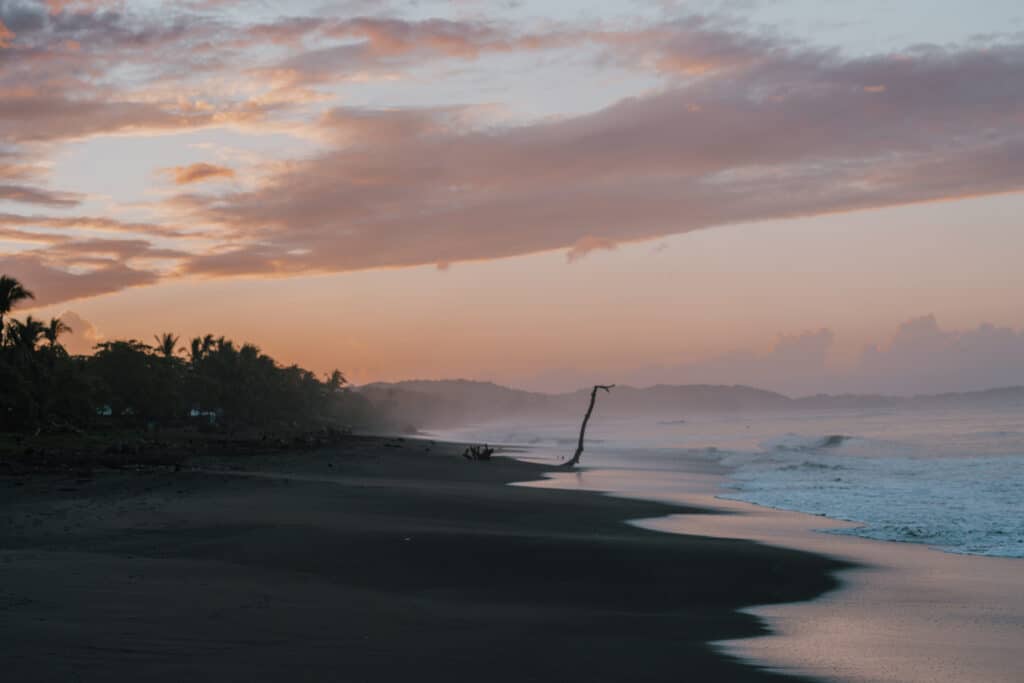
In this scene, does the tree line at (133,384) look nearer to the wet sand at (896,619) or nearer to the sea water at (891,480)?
the sea water at (891,480)

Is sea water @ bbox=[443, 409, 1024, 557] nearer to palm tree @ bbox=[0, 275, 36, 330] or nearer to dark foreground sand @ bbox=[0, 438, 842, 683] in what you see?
dark foreground sand @ bbox=[0, 438, 842, 683]

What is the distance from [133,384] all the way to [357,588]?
6192 centimetres

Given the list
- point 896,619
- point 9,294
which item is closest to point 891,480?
point 896,619

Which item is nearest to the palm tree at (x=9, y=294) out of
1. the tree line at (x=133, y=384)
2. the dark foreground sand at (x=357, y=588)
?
the tree line at (x=133, y=384)

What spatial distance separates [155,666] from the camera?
7.82 meters

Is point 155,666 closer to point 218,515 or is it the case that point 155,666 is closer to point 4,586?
point 4,586

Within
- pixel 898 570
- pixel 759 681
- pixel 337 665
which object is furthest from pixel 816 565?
pixel 337 665

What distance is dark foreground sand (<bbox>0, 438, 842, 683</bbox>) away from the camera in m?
8.48

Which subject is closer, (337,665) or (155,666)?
(155,666)

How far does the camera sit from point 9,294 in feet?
173

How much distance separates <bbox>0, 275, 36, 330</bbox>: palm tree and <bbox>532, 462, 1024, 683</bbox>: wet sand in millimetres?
45812

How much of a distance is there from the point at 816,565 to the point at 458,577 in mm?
6948

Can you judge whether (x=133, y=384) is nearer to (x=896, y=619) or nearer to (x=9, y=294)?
(x=9, y=294)

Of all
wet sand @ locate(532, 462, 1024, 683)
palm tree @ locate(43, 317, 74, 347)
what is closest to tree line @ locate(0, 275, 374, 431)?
palm tree @ locate(43, 317, 74, 347)
